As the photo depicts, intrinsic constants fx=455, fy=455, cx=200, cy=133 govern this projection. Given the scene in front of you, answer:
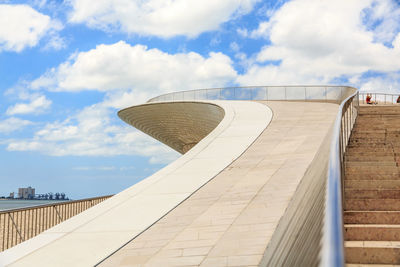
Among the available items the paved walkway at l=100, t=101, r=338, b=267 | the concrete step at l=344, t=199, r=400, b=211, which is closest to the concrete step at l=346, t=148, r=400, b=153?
the paved walkway at l=100, t=101, r=338, b=267

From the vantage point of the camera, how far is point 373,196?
21.6 feet

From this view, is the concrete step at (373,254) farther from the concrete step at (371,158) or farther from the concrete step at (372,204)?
the concrete step at (371,158)

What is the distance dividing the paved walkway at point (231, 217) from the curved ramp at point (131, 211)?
270mm

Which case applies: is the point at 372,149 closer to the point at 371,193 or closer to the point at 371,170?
the point at 371,170

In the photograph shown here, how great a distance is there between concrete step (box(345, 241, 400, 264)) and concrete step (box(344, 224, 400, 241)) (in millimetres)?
360

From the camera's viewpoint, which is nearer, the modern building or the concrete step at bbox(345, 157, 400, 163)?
the modern building

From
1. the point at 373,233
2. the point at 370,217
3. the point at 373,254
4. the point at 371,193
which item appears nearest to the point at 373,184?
the point at 371,193

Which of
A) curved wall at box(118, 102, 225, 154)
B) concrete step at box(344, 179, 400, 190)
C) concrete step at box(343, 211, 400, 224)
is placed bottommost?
concrete step at box(343, 211, 400, 224)

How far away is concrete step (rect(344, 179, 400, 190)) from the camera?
270 inches

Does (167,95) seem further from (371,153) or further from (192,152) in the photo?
(371,153)

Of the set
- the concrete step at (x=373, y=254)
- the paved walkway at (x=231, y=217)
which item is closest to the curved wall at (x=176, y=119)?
the paved walkway at (x=231, y=217)

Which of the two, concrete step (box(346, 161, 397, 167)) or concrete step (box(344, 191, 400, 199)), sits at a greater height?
concrete step (box(346, 161, 397, 167))

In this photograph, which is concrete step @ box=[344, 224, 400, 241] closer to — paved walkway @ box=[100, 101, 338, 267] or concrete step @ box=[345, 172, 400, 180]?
paved walkway @ box=[100, 101, 338, 267]

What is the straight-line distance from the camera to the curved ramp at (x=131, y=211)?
6.26 meters
